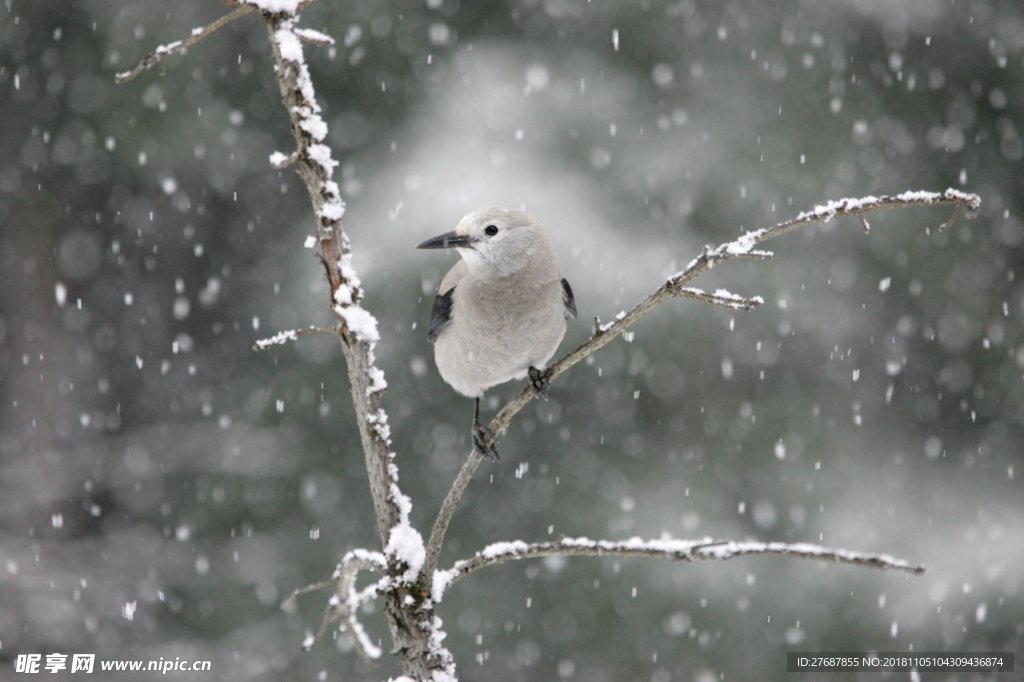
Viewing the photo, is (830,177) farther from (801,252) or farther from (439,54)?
(439,54)

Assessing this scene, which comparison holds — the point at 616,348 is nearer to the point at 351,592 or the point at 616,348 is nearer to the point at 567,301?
the point at 567,301

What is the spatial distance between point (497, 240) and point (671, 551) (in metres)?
2.02

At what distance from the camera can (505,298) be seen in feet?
11.8

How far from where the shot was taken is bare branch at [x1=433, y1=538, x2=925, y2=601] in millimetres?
1416

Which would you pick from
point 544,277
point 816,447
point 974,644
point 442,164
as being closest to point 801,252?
Result: point 816,447

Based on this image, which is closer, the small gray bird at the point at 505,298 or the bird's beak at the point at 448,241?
the bird's beak at the point at 448,241

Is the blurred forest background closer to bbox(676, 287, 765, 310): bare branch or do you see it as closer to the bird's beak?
the bird's beak

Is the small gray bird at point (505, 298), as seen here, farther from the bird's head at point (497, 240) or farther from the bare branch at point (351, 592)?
the bare branch at point (351, 592)

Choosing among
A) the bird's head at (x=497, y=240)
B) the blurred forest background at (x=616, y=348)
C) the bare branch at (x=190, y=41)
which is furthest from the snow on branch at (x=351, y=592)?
the blurred forest background at (x=616, y=348)

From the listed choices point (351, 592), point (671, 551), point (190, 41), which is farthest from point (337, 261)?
point (671, 551)

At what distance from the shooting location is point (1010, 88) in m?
7.88

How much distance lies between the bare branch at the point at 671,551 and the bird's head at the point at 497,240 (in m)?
1.72

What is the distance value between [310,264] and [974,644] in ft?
19.6

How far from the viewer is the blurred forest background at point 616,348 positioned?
7.54m
